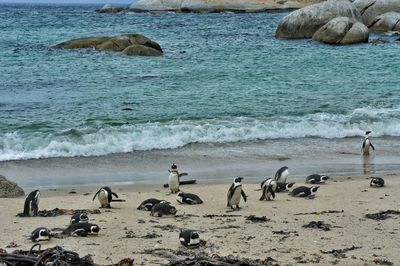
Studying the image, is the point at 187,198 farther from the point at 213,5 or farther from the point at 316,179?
the point at 213,5


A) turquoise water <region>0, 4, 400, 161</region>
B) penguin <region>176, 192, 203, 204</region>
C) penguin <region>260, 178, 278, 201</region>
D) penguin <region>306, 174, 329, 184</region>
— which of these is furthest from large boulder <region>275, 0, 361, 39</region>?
penguin <region>176, 192, 203, 204</region>

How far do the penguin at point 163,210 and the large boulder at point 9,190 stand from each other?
250cm

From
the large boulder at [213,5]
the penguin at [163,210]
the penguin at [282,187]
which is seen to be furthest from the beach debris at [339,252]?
the large boulder at [213,5]

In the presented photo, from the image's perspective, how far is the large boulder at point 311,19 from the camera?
4062 cm

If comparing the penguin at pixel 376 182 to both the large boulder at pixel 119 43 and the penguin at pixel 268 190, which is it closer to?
the penguin at pixel 268 190

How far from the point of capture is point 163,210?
924 cm

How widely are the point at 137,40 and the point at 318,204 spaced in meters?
24.5

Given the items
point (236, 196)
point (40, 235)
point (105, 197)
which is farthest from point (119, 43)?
point (40, 235)

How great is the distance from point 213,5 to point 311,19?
1562 inches

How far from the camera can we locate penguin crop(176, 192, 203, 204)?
10055 millimetres

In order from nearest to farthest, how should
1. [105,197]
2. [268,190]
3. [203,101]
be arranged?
[105,197] < [268,190] < [203,101]

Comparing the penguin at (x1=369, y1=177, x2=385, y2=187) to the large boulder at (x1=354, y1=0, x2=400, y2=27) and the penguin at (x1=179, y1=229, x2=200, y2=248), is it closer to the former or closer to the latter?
the penguin at (x1=179, y1=229, x2=200, y2=248)

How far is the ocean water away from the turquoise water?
0.11ft

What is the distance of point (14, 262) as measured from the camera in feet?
17.4
